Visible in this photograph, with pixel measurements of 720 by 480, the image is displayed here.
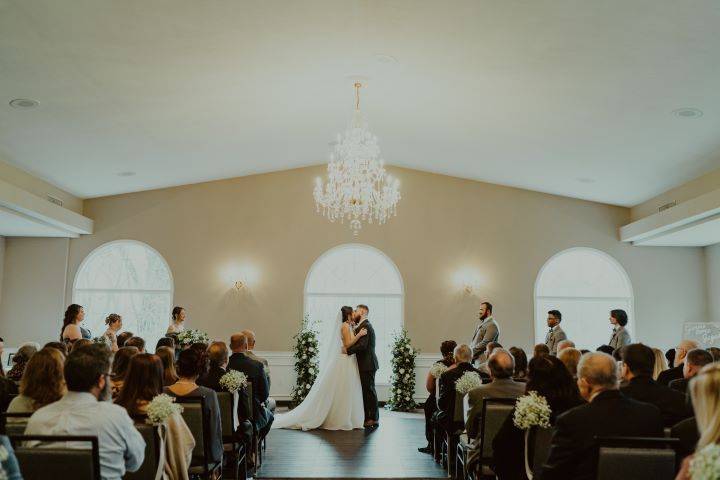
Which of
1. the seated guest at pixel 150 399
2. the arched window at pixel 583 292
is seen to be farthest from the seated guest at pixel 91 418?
the arched window at pixel 583 292

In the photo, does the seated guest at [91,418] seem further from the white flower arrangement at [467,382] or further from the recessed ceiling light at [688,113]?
the recessed ceiling light at [688,113]

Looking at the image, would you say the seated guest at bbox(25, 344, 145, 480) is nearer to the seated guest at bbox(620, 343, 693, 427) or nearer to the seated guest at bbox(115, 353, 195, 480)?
the seated guest at bbox(115, 353, 195, 480)

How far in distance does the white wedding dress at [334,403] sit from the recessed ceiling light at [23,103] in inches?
188

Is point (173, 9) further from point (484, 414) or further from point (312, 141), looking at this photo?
point (312, 141)

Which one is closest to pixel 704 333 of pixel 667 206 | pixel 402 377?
pixel 667 206

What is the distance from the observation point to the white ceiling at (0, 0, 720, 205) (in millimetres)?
5609

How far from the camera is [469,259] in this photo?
11617 millimetres

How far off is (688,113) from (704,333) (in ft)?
17.2

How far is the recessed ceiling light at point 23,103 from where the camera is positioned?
718 centimetres

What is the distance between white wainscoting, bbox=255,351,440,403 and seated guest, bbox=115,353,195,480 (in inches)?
300

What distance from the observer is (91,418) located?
2877 mm

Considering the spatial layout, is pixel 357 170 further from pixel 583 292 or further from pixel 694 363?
pixel 583 292

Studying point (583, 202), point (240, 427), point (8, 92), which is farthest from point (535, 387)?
point (583, 202)

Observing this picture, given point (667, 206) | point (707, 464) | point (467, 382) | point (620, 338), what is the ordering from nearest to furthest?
point (707, 464)
point (467, 382)
point (620, 338)
point (667, 206)
